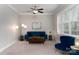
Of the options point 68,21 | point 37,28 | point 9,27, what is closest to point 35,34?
point 37,28

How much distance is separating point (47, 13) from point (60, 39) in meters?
0.75

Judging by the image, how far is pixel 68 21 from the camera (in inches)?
113

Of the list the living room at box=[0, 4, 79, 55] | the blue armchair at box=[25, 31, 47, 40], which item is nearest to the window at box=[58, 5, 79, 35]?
the living room at box=[0, 4, 79, 55]

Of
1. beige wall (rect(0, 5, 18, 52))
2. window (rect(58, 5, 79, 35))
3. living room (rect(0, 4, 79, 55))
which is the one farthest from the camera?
beige wall (rect(0, 5, 18, 52))

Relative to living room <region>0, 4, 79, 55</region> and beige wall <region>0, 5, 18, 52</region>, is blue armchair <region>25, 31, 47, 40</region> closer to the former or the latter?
living room <region>0, 4, 79, 55</region>

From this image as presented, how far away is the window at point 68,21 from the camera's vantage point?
266cm

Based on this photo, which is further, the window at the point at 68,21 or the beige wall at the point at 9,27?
the beige wall at the point at 9,27

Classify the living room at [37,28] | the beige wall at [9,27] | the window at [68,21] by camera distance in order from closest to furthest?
the window at [68,21], the living room at [37,28], the beige wall at [9,27]

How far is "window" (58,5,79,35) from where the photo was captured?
2.66 m

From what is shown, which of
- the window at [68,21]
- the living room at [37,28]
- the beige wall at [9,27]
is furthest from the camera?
the beige wall at [9,27]

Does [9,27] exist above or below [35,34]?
above

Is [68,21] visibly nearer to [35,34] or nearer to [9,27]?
[35,34]

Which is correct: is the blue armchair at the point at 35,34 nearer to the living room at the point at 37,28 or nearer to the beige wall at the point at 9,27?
the living room at the point at 37,28

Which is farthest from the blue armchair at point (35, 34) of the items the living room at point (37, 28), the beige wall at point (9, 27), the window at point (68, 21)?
the window at point (68, 21)
